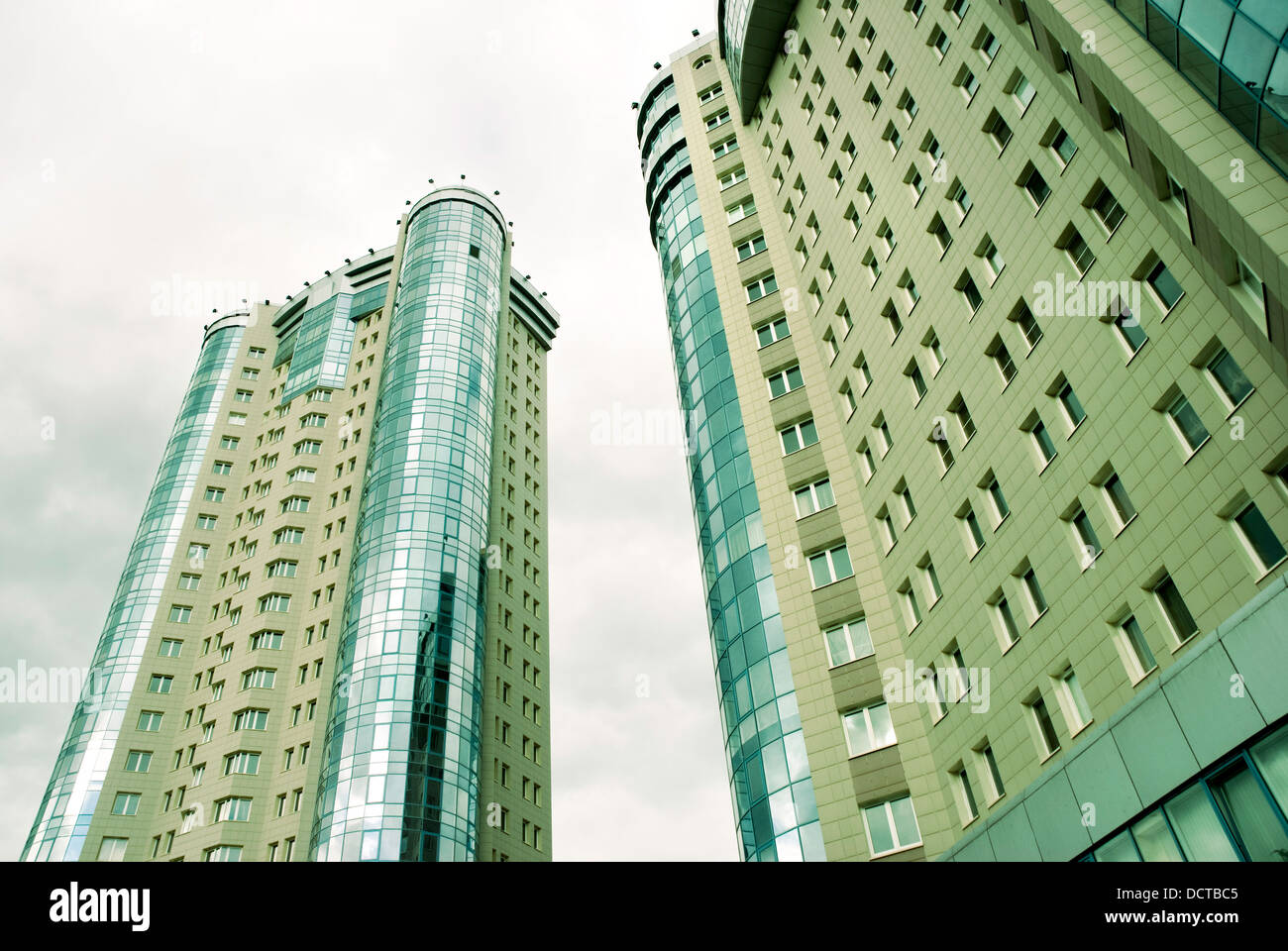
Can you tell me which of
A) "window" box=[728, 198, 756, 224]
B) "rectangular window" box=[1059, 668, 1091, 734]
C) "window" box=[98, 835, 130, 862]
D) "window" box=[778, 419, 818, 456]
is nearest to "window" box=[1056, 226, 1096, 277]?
"rectangular window" box=[1059, 668, 1091, 734]

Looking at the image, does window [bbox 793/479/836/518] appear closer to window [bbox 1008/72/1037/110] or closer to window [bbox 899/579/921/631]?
window [bbox 899/579/921/631]

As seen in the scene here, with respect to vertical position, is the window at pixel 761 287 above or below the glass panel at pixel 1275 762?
above

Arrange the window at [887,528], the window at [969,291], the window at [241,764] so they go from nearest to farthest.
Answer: the window at [969,291]
the window at [887,528]
the window at [241,764]

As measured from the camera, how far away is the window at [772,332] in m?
42.5

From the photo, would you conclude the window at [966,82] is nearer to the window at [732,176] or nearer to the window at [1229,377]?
the window at [1229,377]

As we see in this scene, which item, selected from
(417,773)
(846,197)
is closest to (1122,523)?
(846,197)

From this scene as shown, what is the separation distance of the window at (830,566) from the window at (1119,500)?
40.7 ft

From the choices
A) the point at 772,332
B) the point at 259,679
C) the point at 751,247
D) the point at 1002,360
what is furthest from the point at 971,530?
the point at 259,679

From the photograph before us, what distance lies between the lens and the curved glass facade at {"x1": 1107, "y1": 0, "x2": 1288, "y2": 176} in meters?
16.0

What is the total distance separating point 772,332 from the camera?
141ft

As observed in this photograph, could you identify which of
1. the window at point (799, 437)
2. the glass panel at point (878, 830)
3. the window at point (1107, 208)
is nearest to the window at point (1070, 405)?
the window at point (1107, 208)
